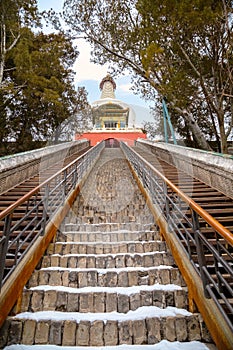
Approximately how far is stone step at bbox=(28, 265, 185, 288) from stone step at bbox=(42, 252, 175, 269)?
0.21 metres

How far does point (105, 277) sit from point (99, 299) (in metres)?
0.30

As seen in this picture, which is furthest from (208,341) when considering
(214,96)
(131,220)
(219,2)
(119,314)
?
(219,2)

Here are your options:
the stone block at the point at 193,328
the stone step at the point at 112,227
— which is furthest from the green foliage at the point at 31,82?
the stone block at the point at 193,328

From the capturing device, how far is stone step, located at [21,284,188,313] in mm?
2600

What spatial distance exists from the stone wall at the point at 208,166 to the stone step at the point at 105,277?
2498 mm

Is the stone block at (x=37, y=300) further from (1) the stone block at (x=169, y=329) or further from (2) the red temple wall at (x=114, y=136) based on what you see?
(2) the red temple wall at (x=114, y=136)

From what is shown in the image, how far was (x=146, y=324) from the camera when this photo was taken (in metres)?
2.37

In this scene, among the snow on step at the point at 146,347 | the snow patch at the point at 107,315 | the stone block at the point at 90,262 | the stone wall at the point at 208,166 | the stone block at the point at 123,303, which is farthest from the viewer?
the stone wall at the point at 208,166

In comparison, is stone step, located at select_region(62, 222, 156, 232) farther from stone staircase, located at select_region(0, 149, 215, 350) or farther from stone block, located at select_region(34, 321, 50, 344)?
stone block, located at select_region(34, 321, 50, 344)

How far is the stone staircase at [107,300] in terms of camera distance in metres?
2.30

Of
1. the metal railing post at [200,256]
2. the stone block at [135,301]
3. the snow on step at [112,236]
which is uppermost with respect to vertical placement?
the metal railing post at [200,256]

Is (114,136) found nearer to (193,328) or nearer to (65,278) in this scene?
(65,278)

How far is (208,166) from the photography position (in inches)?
230

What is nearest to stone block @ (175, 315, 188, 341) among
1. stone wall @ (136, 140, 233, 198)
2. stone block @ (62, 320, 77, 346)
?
stone block @ (62, 320, 77, 346)
